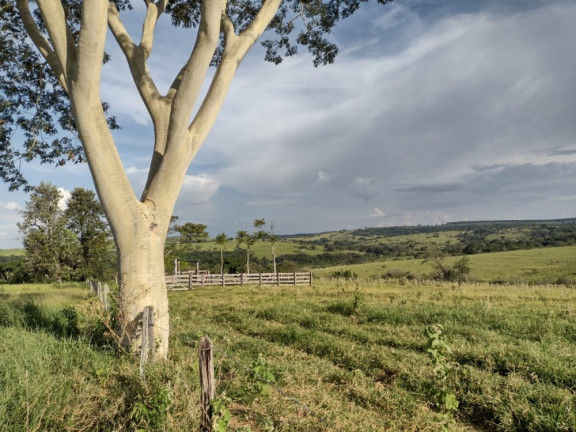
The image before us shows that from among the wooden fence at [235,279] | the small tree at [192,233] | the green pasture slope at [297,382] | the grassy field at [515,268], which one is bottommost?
the grassy field at [515,268]

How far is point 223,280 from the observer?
3259 centimetres

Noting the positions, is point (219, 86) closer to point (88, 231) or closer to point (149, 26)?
point (149, 26)

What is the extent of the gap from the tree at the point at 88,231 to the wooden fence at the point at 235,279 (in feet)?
44.2

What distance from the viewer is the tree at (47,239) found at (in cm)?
3788

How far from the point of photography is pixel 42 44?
6.00 meters

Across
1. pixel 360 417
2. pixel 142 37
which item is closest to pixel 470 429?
pixel 360 417

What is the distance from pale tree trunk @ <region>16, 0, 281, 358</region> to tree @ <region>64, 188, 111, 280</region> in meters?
38.2

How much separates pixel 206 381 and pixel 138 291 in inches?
93.5

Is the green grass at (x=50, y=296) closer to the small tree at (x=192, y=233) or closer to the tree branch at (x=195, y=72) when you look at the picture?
the tree branch at (x=195, y=72)

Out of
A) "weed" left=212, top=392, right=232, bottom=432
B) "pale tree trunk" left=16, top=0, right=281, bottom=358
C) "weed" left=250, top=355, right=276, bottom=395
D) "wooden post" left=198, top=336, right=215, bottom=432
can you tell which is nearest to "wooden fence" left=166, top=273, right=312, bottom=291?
"pale tree trunk" left=16, top=0, right=281, bottom=358

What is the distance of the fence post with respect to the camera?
5109 mm

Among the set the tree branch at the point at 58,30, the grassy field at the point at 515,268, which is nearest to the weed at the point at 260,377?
the tree branch at the point at 58,30

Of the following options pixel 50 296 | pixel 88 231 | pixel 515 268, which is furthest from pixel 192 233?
pixel 515 268

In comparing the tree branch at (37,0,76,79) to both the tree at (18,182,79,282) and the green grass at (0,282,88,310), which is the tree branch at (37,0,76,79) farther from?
the tree at (18,182,79,282)
